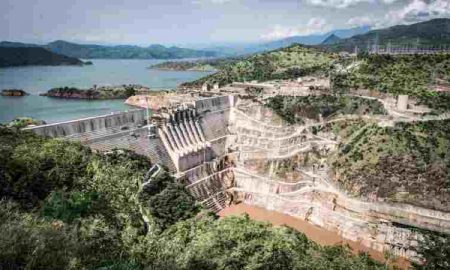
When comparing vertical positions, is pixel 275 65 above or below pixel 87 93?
above

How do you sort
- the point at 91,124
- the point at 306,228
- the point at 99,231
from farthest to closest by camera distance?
the point at 91,124 < the point at 306,228 < the point at 99,231

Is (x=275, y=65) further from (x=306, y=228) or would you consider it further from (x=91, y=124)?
(x=91, y=124)

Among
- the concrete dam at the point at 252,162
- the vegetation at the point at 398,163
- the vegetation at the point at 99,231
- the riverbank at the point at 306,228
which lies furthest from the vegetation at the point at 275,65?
the vegetation at the point at 99,231

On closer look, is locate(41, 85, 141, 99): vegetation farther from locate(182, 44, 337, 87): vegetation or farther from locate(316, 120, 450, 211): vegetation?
locate(316, 120, 450, 211): vegetation

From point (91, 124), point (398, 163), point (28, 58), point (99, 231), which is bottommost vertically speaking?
point (398, 163)

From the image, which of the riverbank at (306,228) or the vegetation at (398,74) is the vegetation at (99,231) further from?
the vegetation at (398,74)

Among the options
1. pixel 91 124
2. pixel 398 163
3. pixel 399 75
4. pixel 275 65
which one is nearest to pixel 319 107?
pixel 398 163
